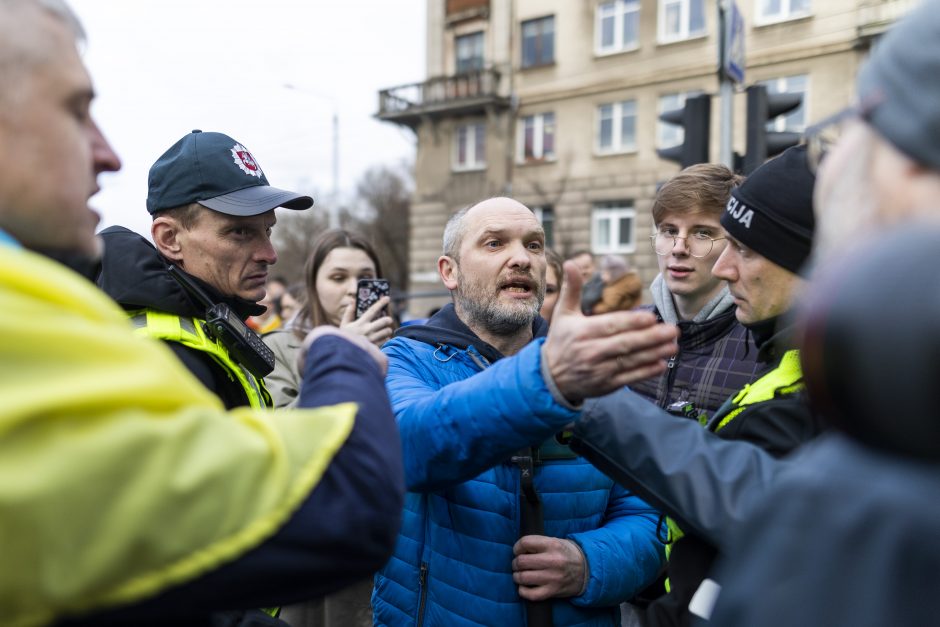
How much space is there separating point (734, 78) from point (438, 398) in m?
4.80

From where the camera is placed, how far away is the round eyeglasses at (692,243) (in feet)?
9.89

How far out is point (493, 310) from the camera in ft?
8.83

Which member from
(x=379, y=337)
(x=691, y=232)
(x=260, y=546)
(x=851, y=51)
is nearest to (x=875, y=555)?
(x=260, y=546)

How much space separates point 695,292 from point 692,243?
0.68 ft

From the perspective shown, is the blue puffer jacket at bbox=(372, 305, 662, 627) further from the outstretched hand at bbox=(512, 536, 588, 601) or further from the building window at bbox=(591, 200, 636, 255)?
the building window at bbox=(591, 200, 636, 255)

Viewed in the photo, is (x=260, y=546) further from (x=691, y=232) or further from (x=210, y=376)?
(x=691, y=232)

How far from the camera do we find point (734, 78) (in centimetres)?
570

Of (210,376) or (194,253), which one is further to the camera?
(194,253)

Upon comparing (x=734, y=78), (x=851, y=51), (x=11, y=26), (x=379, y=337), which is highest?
(x=851, y=51)

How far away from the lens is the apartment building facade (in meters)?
18.0

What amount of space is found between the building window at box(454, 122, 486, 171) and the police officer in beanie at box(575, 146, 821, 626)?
72.1 ft

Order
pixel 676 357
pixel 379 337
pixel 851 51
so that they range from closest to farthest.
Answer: pixel 676 357, pixel 379 337, pixel 851 51

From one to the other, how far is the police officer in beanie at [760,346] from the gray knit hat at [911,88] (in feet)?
2.57

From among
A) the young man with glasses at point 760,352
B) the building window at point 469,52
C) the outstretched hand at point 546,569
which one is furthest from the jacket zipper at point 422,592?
the building window at point 469,52
